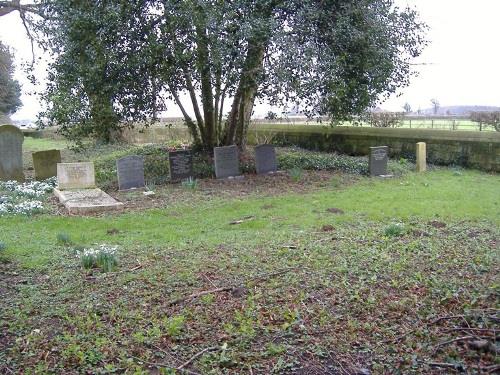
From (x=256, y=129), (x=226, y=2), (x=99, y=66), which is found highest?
(x=226, y=2)

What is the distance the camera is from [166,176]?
13148 millimetres

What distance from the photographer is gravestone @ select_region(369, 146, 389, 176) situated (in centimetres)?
1280

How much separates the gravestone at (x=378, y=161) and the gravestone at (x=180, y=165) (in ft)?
14.8

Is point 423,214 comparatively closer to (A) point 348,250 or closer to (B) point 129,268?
(A) point 348,250

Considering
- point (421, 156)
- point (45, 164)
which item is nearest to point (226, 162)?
point (45, 164)

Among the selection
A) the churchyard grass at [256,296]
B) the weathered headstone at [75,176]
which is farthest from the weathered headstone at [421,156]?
the weathered headstone at [75,176]

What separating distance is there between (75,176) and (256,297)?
8.02 meters

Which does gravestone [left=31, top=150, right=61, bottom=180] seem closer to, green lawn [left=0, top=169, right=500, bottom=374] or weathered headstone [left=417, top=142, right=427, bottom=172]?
green lawn [left=0, top=169, right=500, bottom=374]

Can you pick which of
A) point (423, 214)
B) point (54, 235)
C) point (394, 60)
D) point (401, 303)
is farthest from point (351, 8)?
point (401, 303)

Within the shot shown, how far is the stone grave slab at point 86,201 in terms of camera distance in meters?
9.23

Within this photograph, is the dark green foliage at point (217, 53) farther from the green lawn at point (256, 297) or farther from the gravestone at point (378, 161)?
the green lawn at point (256, 297)

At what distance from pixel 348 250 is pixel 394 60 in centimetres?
818

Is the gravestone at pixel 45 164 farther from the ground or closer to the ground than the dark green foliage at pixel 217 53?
closer to the ground

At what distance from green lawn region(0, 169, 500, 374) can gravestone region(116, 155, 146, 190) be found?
3786 millimetres
